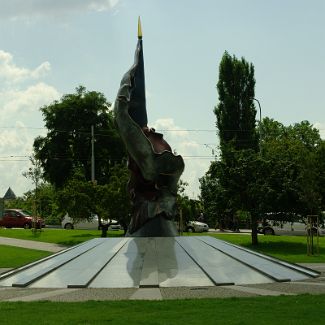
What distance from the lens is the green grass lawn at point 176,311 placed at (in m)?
8.60

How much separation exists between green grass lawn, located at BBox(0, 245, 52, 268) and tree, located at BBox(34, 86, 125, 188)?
22329mm

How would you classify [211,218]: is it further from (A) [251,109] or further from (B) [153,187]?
(A) [251,109]

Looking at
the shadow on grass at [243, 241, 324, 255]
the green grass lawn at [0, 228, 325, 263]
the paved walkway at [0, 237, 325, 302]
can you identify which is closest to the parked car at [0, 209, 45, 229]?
the green grass lawn at [0, 228, 325, 263]

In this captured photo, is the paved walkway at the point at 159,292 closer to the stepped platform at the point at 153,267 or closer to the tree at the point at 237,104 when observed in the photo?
the stepped platform at the point at 153,267

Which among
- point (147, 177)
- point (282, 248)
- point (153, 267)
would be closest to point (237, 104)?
point (282, 248)

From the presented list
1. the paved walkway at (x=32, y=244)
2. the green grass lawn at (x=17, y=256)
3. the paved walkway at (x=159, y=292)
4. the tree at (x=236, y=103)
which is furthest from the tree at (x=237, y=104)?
the paved walkway at (x=159, y=292)

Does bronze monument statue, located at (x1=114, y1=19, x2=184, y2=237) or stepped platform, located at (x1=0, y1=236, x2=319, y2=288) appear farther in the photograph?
bronze monument statue, located at (x1=114, y1=19, x2=184, y2=237)

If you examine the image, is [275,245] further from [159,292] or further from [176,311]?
[176,311]

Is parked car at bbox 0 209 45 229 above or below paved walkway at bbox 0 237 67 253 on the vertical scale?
above

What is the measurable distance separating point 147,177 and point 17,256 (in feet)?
34.0

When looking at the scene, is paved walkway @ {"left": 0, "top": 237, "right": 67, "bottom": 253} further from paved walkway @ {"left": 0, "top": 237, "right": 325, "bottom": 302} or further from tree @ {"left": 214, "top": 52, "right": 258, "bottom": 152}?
tree @ {"left": 214, "top": 52, "right": 258, "bottom": 152}

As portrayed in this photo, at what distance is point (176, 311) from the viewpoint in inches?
368

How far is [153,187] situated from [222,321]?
9.09m

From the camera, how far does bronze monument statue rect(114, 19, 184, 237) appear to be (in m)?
16.7
